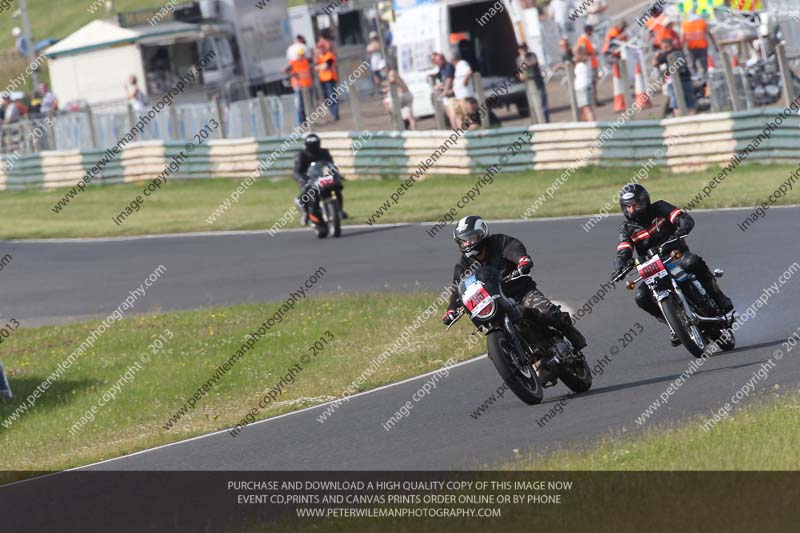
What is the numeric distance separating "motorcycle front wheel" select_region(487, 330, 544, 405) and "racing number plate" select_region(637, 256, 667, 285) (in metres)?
1.37

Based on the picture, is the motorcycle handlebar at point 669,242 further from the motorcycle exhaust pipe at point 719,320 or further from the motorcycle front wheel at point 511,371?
the motorcycle front wheel at point 511,371

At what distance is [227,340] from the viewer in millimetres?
16500

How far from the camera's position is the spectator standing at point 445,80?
29000 mm

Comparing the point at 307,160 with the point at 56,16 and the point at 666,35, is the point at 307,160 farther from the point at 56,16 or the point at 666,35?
the point at 56,16

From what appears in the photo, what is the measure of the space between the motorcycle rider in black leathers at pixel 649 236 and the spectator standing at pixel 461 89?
1662 centimetres

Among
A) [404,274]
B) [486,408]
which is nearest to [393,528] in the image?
[486,408]

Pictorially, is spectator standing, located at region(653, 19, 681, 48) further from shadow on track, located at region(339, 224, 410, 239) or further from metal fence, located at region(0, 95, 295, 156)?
metal fence, located at region(0, 95, 295, 156)

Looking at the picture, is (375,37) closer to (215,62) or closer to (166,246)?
(215,62)

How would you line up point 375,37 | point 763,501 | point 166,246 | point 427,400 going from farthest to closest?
point 375,37, point 166,246, point 427,400, point 763,501

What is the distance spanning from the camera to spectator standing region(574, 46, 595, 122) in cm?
2716

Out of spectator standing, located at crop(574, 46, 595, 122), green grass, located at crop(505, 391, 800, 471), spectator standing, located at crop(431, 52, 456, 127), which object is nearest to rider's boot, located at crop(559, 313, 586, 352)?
green grass, located at crop(505, 391, 800, 471)

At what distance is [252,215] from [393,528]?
2016 centimetres

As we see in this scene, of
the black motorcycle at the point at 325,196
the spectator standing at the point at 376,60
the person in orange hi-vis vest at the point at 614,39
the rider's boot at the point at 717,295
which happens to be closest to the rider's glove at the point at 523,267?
the rider's boot at the point at 717,295

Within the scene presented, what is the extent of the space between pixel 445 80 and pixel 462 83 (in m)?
0.88
